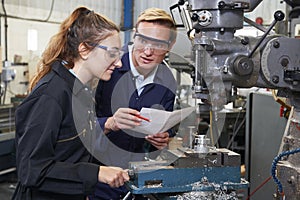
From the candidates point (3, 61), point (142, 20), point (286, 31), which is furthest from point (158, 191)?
point (3, 61)

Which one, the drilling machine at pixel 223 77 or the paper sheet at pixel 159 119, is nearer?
the drilling machine at pixel 223 77

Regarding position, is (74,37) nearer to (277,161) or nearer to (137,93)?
(137,93)

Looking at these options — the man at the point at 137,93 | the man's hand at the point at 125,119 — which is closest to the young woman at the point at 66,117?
the man's hand at the point at 125,119

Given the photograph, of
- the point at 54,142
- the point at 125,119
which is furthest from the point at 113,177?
the point at 125,119

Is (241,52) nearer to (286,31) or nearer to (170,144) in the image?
(170,144)

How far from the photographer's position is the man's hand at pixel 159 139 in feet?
4.81

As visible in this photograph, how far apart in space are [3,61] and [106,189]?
2326mm

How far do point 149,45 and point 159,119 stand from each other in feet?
0.98

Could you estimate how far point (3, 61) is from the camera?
3449 mm

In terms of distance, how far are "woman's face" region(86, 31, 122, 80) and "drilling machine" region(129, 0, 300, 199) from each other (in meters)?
0.27

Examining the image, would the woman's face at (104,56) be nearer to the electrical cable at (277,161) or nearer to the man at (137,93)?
the man at (137,93)

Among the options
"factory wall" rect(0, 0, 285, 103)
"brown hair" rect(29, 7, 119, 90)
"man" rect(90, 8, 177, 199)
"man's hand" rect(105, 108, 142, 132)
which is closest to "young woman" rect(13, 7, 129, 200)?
"brown hair" rect(29, 7, 119, 90)

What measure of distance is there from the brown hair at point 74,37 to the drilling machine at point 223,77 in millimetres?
281

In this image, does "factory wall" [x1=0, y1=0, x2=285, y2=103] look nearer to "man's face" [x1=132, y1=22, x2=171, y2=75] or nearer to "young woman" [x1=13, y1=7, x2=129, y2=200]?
"man's face" [x1=132, y1=22, x2=171, y2=75]
